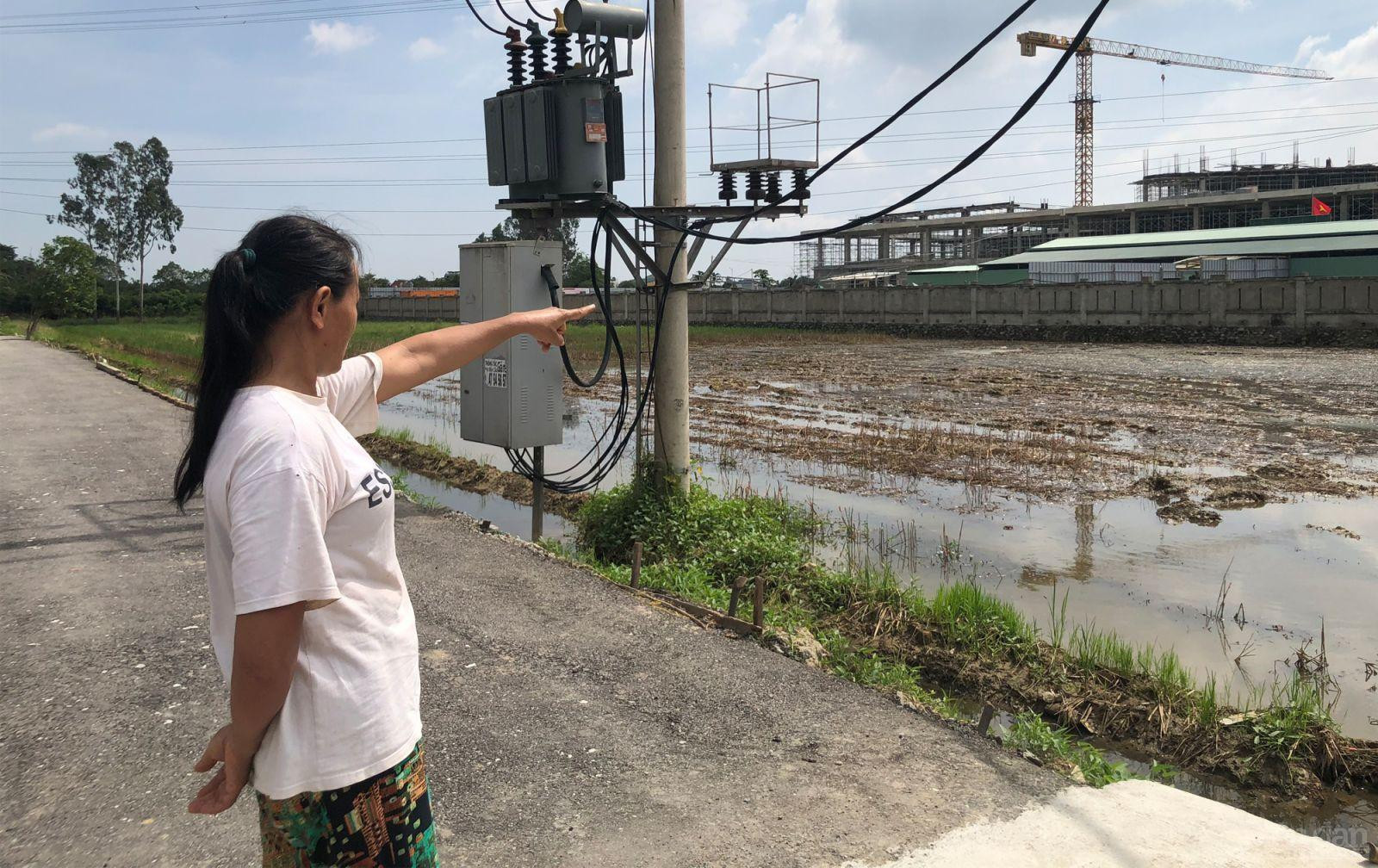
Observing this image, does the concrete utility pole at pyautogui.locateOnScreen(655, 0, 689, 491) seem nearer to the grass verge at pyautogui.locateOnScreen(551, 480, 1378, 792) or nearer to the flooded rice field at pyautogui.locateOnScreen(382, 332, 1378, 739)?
the grass verge at pyautogui.locateOnScreen(551, 480, 1378, 792)

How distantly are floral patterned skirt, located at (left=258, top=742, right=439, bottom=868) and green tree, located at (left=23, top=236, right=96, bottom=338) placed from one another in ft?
206

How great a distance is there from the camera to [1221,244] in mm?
46750

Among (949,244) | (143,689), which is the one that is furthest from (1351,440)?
(949,244)

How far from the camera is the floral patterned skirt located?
5.94 feet

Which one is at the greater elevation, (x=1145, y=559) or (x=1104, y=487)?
(x=1104, y=487)

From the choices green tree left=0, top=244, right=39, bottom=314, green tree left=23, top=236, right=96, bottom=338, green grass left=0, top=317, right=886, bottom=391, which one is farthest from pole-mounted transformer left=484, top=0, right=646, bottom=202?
green tree left=0, top=244, right=39, bottom=314

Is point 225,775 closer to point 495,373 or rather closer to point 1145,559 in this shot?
point 495,373

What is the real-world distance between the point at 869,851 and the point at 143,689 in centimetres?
321

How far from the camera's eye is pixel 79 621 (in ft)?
17.7

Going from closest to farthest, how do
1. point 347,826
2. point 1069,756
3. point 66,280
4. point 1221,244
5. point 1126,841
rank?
point 347,826
point 1126,841
point 1069,756
point 1221,244
point 66,280

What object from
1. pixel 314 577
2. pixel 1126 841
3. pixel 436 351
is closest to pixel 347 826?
pixel 314 577

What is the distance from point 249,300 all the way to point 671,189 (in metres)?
5.79

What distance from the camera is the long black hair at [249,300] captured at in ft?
6.08

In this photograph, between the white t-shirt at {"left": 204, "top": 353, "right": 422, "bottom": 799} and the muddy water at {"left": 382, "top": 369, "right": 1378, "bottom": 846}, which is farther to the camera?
the muddy water at {"left": 382, "top": 369, "right": 1378, "bottom": 846}
